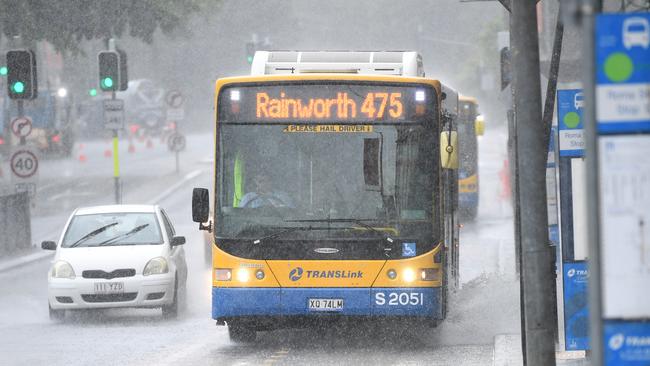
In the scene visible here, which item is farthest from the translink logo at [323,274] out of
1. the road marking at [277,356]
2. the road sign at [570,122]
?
the road sign at [570,122]

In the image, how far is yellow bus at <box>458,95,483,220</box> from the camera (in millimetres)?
35062

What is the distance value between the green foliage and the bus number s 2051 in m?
20.3

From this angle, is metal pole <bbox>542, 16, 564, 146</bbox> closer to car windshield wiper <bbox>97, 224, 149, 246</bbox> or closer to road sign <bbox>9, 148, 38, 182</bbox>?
car windshield wiper <bbox>97, 224, 149, 246</bbox>

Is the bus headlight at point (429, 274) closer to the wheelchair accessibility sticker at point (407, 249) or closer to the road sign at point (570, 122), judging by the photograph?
the wheelchair accessibility sticker at point (407, 249)

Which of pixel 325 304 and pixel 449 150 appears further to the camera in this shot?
pixel 325 304

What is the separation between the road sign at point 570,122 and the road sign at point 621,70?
4.87 m

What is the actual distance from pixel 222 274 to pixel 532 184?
216 inches

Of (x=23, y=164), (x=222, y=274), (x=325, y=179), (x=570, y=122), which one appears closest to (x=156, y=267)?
(x=222, y=274)

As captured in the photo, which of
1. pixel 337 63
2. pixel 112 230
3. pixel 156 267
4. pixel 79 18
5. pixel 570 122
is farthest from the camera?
pixel 79 18

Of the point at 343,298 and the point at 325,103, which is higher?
the point at 325,103

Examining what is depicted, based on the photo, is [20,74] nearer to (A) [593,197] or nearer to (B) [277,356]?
(B) [277,356]

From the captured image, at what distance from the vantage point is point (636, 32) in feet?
23.8

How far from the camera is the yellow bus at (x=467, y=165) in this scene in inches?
1380

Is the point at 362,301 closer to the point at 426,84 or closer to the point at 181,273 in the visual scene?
the point at 426,84
